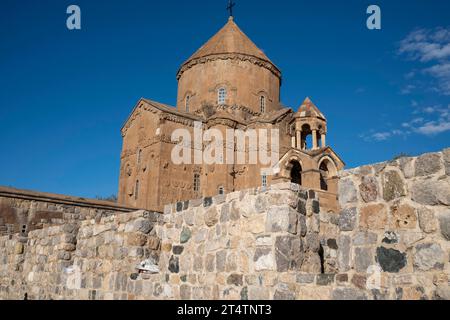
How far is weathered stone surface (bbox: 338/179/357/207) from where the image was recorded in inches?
146

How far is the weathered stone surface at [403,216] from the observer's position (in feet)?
10.5

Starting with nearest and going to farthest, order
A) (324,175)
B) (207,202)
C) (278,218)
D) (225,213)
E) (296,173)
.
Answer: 1. (278,218)
2. (225,213)
3. (207,202)
4. (324,175)
5. (296,173)

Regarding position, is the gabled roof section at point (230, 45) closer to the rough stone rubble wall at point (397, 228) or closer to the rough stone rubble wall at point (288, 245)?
the rough stone rubble wall at point (288, 245)

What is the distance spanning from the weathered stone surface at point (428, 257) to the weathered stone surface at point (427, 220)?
120mm

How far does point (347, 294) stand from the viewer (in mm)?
3420

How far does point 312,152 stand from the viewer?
19969 mm

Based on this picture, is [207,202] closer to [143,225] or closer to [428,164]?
[143,225]

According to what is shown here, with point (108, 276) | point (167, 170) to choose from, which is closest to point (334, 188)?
point (167, 170)

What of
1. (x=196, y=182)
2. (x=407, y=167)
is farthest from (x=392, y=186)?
(x=196, y=182)

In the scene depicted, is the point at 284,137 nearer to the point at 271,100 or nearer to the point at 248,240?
the point at 271,100

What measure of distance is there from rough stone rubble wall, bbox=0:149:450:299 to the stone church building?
14.4 m

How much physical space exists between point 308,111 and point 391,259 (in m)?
19.1
